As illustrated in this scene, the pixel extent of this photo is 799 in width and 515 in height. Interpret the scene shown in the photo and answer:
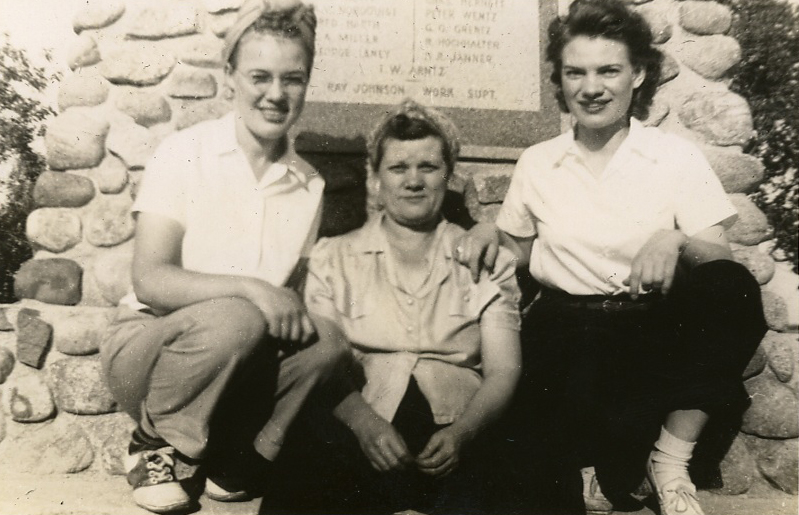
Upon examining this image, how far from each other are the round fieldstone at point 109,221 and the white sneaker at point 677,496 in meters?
1.75

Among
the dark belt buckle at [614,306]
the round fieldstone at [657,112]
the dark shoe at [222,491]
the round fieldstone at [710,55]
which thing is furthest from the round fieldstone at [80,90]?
the round fieldstone at [710,55]

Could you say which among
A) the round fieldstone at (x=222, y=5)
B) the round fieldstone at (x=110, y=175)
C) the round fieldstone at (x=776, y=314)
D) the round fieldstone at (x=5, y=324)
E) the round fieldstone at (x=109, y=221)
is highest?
the round fieldstone at (x=222, y=5)

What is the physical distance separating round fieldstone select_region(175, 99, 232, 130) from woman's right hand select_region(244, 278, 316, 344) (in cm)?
83

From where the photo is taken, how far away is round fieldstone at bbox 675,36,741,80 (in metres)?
2.61

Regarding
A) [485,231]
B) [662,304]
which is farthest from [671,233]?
[485,231]

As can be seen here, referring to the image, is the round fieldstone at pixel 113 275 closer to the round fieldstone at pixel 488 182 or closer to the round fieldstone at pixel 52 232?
the round fieldstone at pixel 52 232

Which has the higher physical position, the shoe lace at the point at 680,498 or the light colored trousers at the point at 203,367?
the light colored trousers at the point at 203,367

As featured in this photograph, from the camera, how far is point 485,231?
206 centimetres

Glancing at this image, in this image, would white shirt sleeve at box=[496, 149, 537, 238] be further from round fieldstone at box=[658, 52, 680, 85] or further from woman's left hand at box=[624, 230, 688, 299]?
round fieldstone at box=[658, 52, 680, 85]

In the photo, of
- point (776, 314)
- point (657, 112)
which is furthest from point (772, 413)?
point (657, 112)

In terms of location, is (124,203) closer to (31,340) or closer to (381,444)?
(31,340)

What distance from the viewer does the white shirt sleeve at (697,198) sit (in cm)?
218

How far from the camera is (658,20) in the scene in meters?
2.60

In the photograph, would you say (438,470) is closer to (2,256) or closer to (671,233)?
(671,233)
